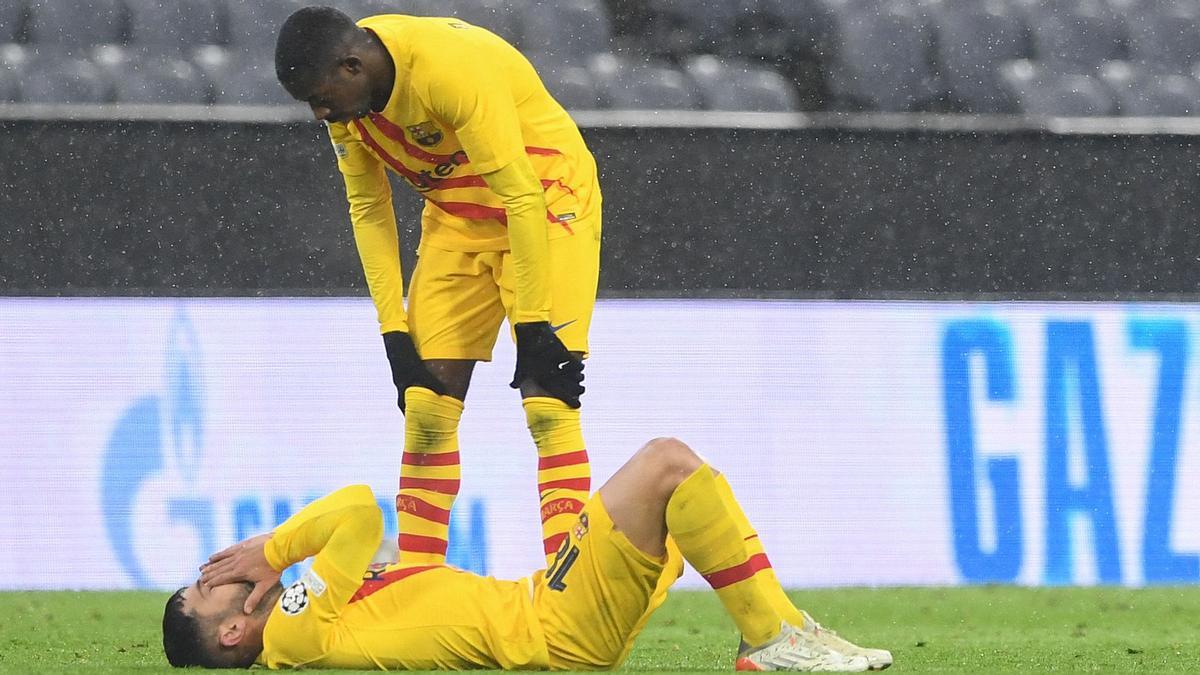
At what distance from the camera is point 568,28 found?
7820 mm

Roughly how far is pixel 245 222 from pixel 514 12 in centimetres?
183

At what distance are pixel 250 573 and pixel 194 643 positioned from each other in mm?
170

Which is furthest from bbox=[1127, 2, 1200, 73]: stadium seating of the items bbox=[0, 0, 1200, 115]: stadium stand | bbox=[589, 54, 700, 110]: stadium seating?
bbox=[589, 54, 700, 110]: stadium seating

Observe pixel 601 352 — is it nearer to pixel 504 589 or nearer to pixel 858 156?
pixel 858 156

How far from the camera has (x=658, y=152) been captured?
6.80 m

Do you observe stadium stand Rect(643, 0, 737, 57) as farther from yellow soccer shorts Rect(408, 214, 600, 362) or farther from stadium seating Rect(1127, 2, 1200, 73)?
yellow soccer shorts Rect(408, 214, 600, 362)

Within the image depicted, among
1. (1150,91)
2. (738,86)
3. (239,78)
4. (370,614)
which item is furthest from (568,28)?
(370,614)

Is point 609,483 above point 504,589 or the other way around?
above

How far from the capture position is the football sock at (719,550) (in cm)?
321

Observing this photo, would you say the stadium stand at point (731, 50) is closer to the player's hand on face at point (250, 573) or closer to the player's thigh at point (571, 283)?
the player's thigh at point (571, 283)

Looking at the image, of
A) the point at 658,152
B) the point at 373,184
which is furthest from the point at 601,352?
the point at 373,184

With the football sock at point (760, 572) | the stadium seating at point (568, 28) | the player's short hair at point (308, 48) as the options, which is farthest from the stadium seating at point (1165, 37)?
the football sock at point (760, 572)

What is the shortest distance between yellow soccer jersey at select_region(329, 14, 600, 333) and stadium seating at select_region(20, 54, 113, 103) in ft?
10.1

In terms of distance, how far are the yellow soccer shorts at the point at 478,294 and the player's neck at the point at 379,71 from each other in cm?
52
